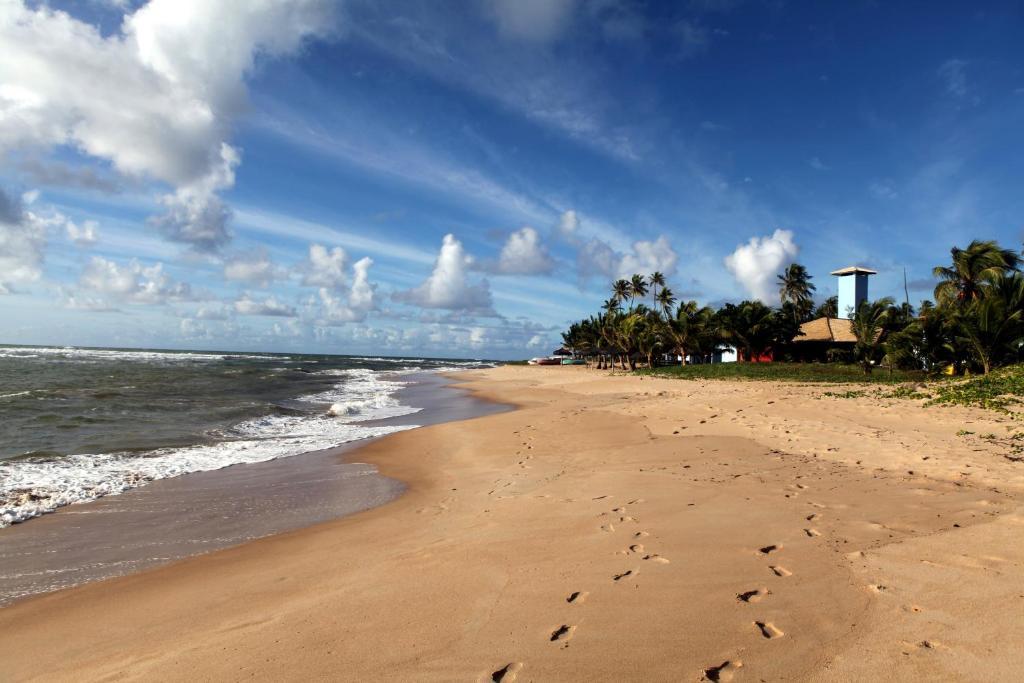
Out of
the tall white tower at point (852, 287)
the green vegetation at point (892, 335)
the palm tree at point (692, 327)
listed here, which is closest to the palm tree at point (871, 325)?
the green vegetation at point (892, 335)

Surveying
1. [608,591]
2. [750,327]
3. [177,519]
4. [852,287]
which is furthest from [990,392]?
[852,287]

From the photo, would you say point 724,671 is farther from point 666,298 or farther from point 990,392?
point 666,298

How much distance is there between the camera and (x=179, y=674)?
3439 mm

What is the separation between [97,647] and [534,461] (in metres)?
7.44

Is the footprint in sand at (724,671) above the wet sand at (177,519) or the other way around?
above

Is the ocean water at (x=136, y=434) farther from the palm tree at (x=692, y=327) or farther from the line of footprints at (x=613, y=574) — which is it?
the palm tree at (x=692, y=327)

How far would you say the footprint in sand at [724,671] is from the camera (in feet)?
10.0

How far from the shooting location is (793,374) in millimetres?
32562

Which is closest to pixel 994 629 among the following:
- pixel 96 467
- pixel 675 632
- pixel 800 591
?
pixel 800 591

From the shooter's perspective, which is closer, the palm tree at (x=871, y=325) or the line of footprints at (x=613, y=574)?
the line of footprints at (x=613, y=574)

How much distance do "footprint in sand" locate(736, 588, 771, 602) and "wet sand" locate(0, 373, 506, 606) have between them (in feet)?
18.5

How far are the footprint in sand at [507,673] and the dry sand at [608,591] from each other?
0.01 meters

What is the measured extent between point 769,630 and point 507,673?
6.01 ft

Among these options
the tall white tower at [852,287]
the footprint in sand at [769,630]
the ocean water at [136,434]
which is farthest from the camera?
the tall white tower at [852,287]
